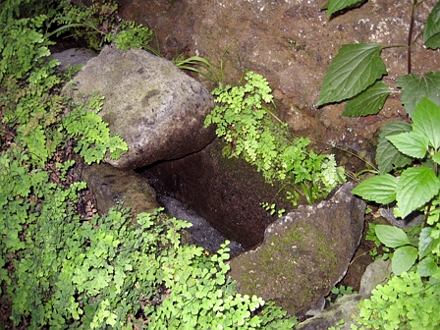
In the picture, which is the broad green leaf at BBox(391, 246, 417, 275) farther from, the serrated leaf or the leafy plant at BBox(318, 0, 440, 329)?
the serrated leaf

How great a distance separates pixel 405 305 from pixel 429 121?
3.26ft

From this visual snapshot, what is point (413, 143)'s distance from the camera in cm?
238

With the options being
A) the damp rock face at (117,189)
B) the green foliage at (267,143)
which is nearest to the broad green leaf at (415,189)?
the green foliage at (267,143)

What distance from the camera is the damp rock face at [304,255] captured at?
320 cm

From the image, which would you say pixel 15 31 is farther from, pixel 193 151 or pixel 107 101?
pixel 193 151

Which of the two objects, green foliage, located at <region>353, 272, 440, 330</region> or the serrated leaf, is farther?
green foliage, located at <region>353, 272, 440, 330</region>

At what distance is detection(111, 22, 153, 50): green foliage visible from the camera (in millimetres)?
4188

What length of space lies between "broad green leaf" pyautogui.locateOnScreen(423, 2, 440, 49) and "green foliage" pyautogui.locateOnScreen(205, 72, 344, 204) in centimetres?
106

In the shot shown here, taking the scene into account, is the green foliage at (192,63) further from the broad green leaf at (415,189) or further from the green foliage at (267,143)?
the broad green leaf at (415,189)

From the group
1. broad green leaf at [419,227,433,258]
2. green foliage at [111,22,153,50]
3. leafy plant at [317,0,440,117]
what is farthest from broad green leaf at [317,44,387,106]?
green foliage at [111,22,153,50]

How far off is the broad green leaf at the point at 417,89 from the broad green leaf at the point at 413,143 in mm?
328

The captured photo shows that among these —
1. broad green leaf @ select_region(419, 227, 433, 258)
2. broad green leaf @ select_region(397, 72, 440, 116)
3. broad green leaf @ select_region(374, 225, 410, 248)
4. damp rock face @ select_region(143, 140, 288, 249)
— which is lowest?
damp rock face @ select_region(143, 140, 288, 249)

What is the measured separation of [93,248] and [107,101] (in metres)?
1.41

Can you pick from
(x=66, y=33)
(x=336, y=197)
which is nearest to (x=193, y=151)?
(x=336, y=197)
